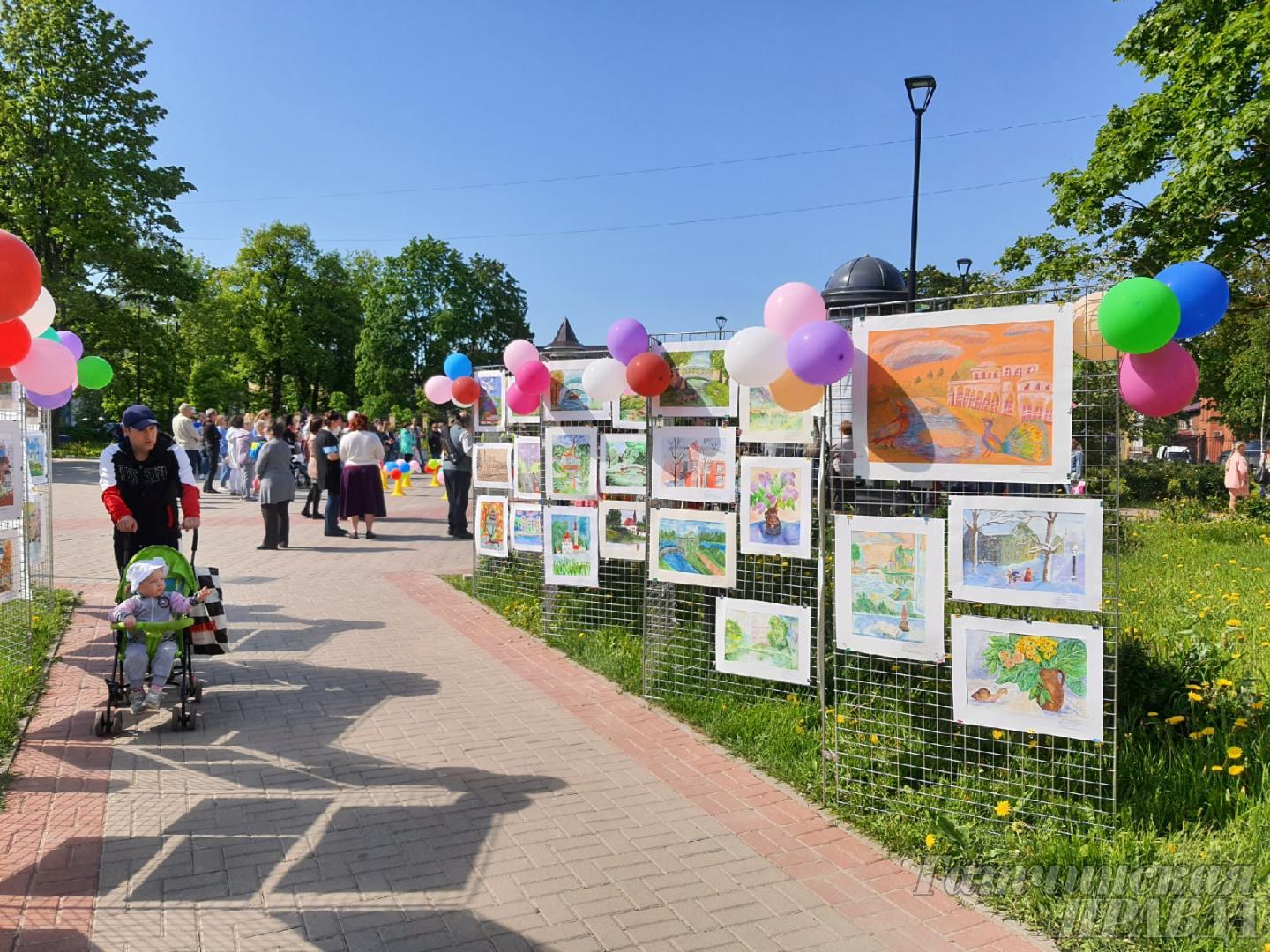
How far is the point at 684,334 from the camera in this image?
6305 millimetres

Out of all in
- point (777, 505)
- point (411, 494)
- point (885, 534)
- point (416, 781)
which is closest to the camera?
point (885, 534)

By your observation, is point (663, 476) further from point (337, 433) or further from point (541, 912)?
point (337, 433)

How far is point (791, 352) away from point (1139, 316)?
149cm

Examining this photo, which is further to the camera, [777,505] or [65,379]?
[65,379]

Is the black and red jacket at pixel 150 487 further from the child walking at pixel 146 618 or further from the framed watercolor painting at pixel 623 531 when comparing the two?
the framed watercolor painting at pixel 623 531

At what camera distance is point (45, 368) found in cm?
620

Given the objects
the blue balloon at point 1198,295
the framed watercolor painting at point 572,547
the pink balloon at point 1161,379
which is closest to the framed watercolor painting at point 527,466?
the framed watercolor painting at point 572,547

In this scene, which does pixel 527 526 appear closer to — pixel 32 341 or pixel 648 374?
pixel 648 374

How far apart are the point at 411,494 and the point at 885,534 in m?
21.4

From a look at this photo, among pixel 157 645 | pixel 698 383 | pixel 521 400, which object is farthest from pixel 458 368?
pixel 157 645

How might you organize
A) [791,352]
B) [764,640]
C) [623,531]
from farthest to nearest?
[623,531]
[764,640]
[791,352]

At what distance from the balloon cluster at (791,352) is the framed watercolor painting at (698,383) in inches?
30.5

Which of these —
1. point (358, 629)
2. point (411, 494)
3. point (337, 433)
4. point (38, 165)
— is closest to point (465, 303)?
point (38, 165)

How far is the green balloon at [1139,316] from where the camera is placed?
371cm
